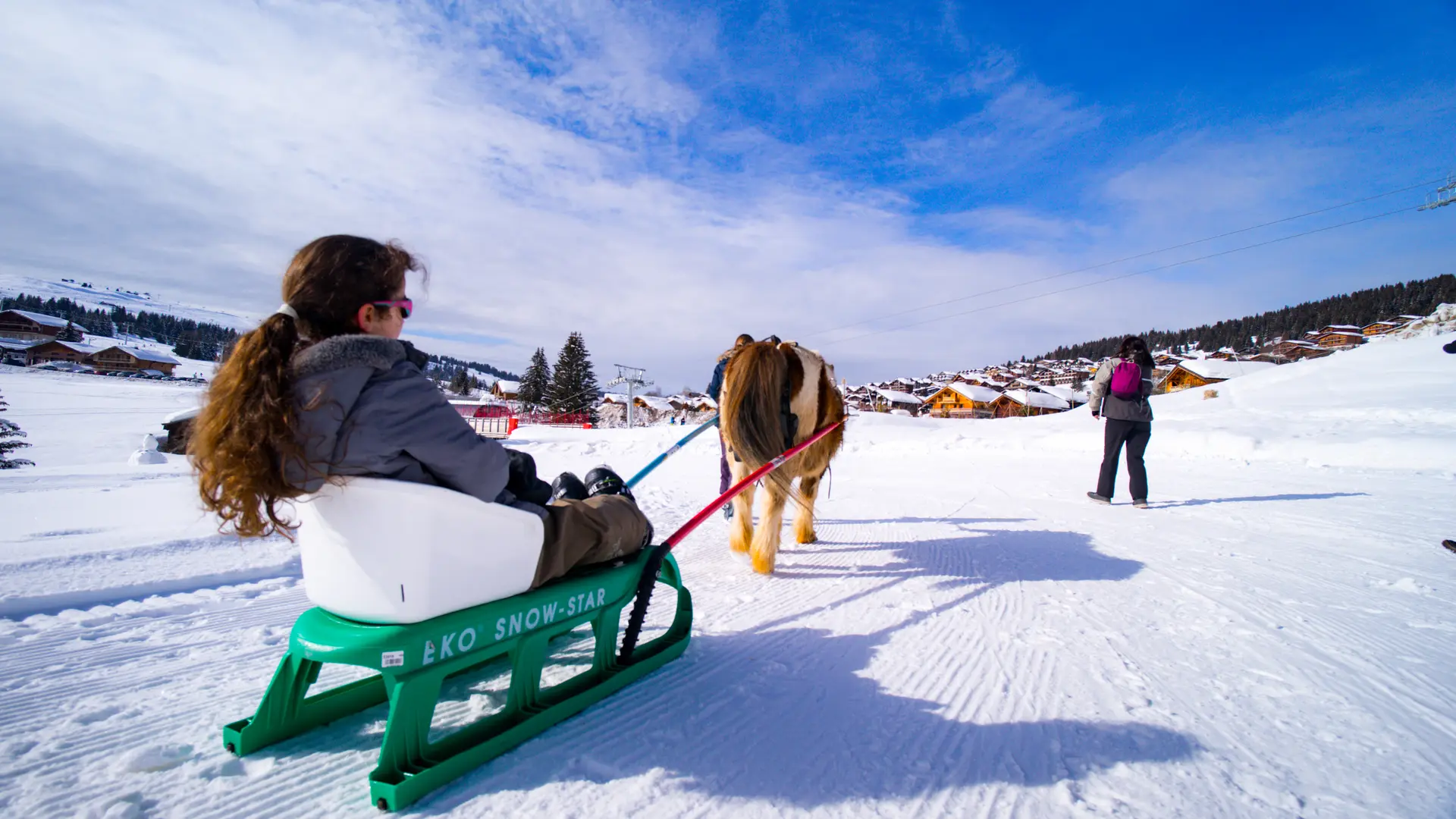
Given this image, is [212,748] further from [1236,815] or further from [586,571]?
[1236,815]

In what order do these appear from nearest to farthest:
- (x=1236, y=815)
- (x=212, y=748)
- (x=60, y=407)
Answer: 1. (x=1236, y=815)
2. (x=212, y=748)
3. (x=60, y=407)

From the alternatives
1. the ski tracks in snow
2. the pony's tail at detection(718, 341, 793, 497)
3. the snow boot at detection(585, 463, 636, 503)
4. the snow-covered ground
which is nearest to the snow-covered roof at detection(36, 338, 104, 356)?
the snow-covered ground

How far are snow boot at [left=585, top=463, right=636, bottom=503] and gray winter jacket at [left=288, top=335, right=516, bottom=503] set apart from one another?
756 millimetres

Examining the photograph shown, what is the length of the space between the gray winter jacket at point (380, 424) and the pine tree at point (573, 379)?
4451cm

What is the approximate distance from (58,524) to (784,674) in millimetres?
4904

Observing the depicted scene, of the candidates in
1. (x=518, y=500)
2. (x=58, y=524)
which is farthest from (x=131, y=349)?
(x=518, y=500)

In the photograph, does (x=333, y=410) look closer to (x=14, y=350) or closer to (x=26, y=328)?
(x=14, y=350)

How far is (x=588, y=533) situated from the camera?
1.88m

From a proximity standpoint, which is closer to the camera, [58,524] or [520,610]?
[520,610]

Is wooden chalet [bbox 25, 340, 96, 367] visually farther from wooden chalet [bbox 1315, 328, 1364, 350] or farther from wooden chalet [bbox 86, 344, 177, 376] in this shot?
wooden chalet [bbox 1315, 328, 1364, 350]

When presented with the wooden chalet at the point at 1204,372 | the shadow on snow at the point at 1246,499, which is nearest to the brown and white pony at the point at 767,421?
the shadow on snow at the point at 1246,499

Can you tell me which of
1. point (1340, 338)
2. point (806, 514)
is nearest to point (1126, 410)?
point (806, 514)

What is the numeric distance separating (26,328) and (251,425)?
323 feet

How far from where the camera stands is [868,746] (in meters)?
1.71
